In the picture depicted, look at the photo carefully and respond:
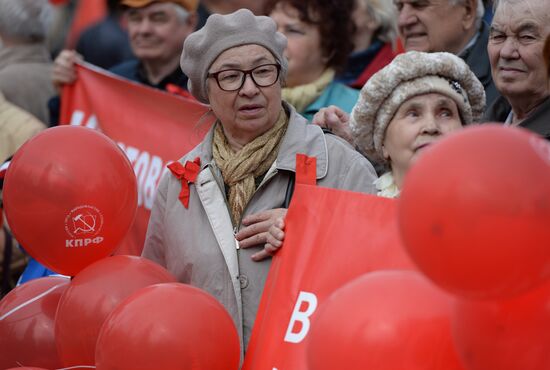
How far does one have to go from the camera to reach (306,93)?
18.5ft

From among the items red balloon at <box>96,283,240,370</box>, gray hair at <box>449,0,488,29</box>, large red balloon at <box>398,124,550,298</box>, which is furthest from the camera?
gray hair at <box>449,0,488,29</box>

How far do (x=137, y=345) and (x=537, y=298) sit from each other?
139cm

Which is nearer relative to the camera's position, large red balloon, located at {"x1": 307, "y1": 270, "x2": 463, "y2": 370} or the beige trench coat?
large red balloon, located at {"x1": 307, "y1": 270, "x2": 463, "y2": 370}

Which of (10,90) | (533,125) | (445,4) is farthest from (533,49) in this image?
(10,90)

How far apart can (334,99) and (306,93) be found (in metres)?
0.14

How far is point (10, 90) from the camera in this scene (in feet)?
23.4

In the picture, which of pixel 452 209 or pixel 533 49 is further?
pixel 533 49

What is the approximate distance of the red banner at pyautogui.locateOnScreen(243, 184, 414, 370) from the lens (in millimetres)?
3535

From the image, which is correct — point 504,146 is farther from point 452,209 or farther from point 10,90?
point 10,90

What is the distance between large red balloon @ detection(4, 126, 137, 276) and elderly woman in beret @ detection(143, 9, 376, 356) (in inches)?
11.8

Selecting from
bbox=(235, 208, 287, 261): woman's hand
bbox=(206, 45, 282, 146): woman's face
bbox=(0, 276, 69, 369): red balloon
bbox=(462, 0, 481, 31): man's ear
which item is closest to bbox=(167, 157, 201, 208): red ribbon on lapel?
bbox=(206, 45, 282, 146): woman's face

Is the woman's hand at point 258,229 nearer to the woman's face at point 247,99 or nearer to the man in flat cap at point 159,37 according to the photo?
the woman's face at point 247,99

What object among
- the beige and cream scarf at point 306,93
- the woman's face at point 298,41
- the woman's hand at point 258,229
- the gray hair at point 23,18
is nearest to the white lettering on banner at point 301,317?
the woman's hand at point 258,229

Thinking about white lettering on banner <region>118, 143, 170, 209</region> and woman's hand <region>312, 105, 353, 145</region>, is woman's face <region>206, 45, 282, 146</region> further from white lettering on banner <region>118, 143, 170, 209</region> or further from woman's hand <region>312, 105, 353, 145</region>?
white lettering on banner <region>118, 143, 170, 209</region>
